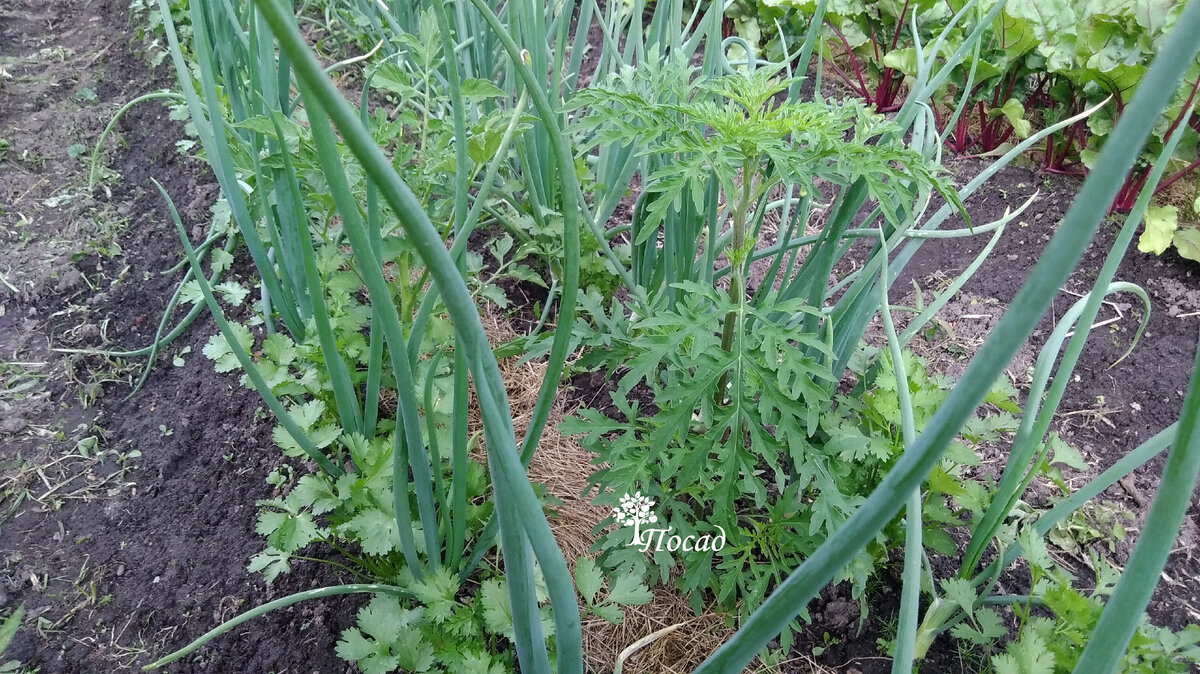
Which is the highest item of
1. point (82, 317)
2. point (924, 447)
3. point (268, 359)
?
point (924, 447)

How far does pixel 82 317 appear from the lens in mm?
1923

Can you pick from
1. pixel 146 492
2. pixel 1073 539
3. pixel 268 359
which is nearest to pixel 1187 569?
pixel 1073 539

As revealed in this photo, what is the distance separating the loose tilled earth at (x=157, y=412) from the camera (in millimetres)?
1317

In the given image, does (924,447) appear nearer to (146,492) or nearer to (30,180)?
(146,492)

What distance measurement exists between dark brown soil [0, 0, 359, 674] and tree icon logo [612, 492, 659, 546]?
55 centimetres

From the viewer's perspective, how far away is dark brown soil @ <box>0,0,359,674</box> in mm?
1303

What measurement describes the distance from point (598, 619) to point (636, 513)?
0.98 ft

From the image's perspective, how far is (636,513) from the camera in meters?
1.25

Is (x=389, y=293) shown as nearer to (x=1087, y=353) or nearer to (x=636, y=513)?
(x=636, y=513)

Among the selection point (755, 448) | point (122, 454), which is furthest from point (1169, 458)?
point (122, 454)

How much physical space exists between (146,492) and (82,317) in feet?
2.34
